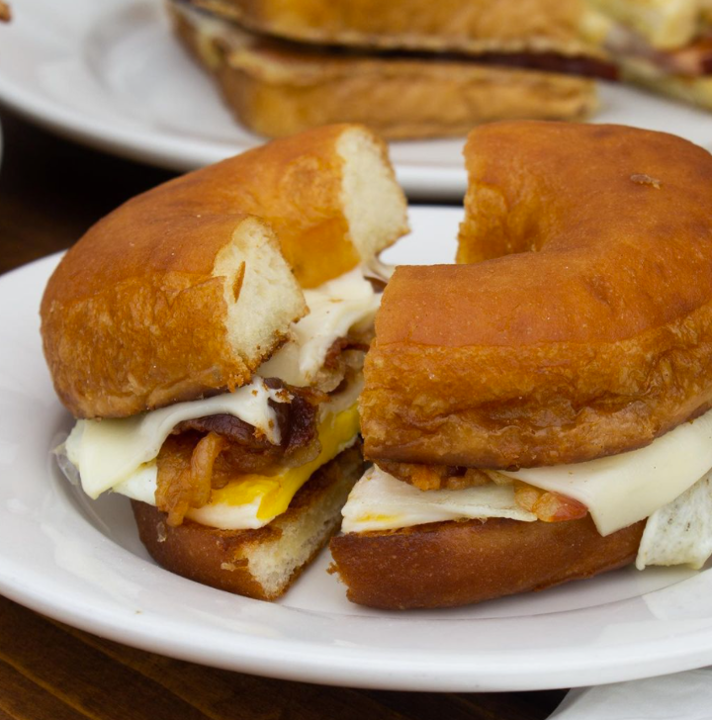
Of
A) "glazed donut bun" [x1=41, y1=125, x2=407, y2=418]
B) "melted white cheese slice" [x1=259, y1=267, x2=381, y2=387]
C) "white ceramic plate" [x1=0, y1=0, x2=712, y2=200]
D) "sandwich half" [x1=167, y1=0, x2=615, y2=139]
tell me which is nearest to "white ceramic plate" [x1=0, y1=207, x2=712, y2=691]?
"glazed donut bun" [x1=41, y1=125, x2=407, y2=418]

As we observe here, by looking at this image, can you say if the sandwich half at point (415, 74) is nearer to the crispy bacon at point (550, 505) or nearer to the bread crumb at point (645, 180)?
the bread crumb at point (645, 180)

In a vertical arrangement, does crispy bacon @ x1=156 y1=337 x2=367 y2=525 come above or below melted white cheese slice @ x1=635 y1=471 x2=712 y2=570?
below

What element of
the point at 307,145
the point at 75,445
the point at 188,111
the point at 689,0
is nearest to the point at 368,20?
the point at 188,111

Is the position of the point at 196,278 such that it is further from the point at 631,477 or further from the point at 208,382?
the point at 631,477

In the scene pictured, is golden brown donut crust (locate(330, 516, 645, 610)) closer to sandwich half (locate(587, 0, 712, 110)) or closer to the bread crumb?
the bread crumb

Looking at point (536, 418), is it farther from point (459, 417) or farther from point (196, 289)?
point (196, 289)

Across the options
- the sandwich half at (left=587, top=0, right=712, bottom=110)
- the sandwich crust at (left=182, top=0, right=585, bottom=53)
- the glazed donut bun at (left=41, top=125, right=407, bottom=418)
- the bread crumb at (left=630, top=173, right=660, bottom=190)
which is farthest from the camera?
the sandwich half at (left=587, top=0, right=712, bottom=110)

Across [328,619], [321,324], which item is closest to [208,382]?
[321,324]
